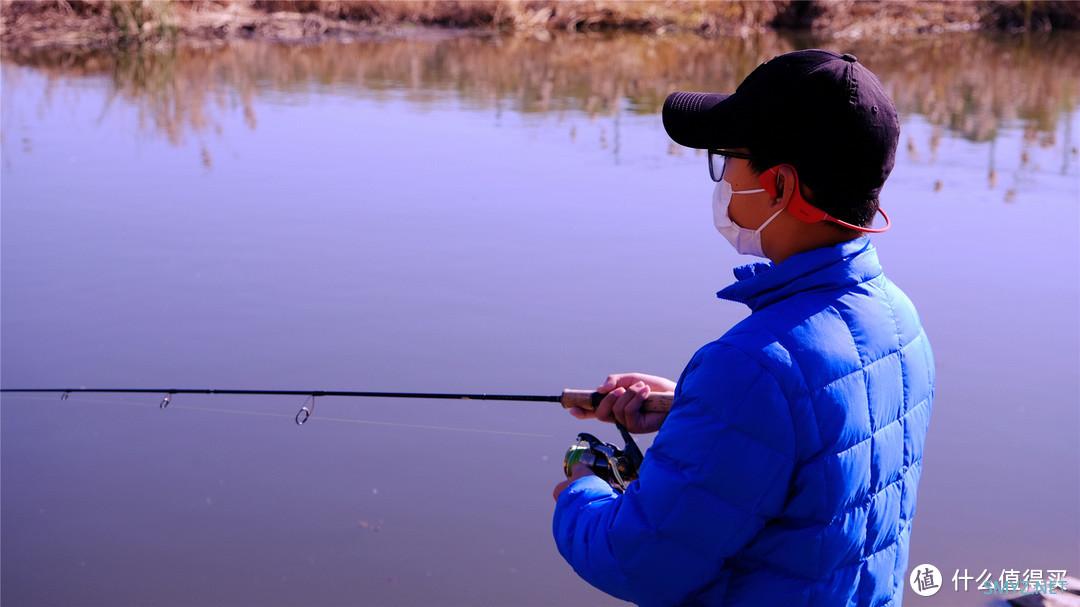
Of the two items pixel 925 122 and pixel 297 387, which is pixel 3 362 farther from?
pixel 925 122

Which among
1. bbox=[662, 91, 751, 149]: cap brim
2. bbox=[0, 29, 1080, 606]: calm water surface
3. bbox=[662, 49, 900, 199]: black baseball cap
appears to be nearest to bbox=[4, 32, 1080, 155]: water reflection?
bbox=[0, 29, 1080, 606]: calm water surface

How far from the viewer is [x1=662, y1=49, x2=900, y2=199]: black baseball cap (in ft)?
4.81

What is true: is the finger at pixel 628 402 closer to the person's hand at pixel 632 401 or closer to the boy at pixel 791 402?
the person's hand at pixel 632 401

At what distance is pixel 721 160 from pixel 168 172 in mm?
6125

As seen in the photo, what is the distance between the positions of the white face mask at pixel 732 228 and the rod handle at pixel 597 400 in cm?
24

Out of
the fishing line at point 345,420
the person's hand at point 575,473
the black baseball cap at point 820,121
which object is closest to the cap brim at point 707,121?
the black baseball cap at point 820,121

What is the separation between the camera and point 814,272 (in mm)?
1512

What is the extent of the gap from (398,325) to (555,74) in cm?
749

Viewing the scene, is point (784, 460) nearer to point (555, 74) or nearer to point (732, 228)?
point (732, 228)

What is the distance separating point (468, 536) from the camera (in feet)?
11.1

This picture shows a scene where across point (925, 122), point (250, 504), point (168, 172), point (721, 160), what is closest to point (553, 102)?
point (925, 122)

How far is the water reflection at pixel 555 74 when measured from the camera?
9438mm

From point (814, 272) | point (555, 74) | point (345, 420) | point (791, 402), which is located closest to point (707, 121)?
point (814, 272)

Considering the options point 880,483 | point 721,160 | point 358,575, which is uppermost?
point 721,160
